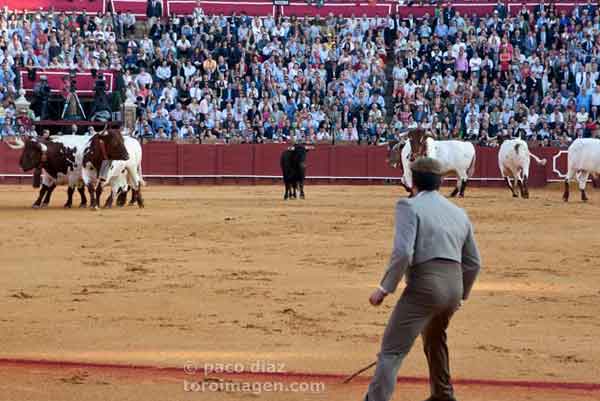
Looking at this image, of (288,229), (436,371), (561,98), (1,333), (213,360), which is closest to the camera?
(436,371)

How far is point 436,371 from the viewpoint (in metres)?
6.41

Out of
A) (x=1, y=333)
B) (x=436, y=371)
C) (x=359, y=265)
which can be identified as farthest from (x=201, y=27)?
(x=436, y=371)

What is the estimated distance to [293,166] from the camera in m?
24.8

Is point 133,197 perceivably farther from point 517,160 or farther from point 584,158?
point 584,158

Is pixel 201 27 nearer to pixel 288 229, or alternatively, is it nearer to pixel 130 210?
pixel 130 210

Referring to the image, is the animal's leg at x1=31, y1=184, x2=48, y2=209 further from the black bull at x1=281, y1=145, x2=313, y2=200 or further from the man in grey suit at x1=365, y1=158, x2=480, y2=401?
the man in grey suit at x1=365, y1=158, x2=480, y2=401

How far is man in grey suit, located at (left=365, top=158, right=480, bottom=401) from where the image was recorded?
6.03 meters

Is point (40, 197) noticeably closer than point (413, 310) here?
No

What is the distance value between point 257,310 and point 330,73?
23759 millimetres

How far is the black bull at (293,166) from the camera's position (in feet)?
80.5

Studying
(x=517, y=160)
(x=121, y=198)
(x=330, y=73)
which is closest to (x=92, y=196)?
(x=121, y=198)

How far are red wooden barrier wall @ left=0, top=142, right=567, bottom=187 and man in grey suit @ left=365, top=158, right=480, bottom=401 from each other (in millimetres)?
25813

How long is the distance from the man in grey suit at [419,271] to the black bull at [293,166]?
1832 cm

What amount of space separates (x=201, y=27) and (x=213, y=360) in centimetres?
2728
